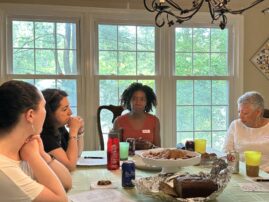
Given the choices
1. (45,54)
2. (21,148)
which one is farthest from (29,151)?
(45,54)

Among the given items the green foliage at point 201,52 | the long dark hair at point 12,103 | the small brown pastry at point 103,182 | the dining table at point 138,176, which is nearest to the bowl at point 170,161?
the dining table at point 138,176

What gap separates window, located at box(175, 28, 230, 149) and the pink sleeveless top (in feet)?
2.95

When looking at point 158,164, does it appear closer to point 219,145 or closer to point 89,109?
point 89,109

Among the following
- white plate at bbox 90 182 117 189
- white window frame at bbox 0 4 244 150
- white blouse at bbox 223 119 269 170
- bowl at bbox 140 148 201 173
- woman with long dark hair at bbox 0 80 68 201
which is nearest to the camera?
woman with long dark hair at bbox 0 80 68 201

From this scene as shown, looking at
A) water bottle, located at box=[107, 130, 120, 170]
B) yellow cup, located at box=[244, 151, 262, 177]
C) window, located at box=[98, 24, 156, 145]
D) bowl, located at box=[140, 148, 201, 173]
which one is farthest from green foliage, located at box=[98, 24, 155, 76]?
yellow cup, located at box=[244, 151, 262, 177]

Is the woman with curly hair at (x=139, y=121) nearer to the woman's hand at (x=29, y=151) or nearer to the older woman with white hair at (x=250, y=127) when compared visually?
the older woman with white hair at (x=250, y=127)

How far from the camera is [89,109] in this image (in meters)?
3.68

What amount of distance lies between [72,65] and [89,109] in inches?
20.5

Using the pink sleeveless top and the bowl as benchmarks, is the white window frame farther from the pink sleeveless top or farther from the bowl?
the bowl

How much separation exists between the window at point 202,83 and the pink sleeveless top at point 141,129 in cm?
90

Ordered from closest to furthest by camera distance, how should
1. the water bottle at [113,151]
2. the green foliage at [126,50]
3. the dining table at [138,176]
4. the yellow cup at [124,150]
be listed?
1. the dining table at [138,176]
2. the water bottle at [113,151]
3. the yellow cup at [124,150]
4. the green foliage at [126,50]

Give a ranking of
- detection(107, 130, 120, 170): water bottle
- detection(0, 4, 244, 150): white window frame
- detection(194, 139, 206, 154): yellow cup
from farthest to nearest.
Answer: detection(0, 4, 244, 150): white window frame
detection(194, 139, 206, 154): yellow cup
detection(107, 130, 120, 170): water bottle

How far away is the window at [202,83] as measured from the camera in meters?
3.96

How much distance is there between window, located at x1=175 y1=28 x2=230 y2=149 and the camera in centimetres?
396
